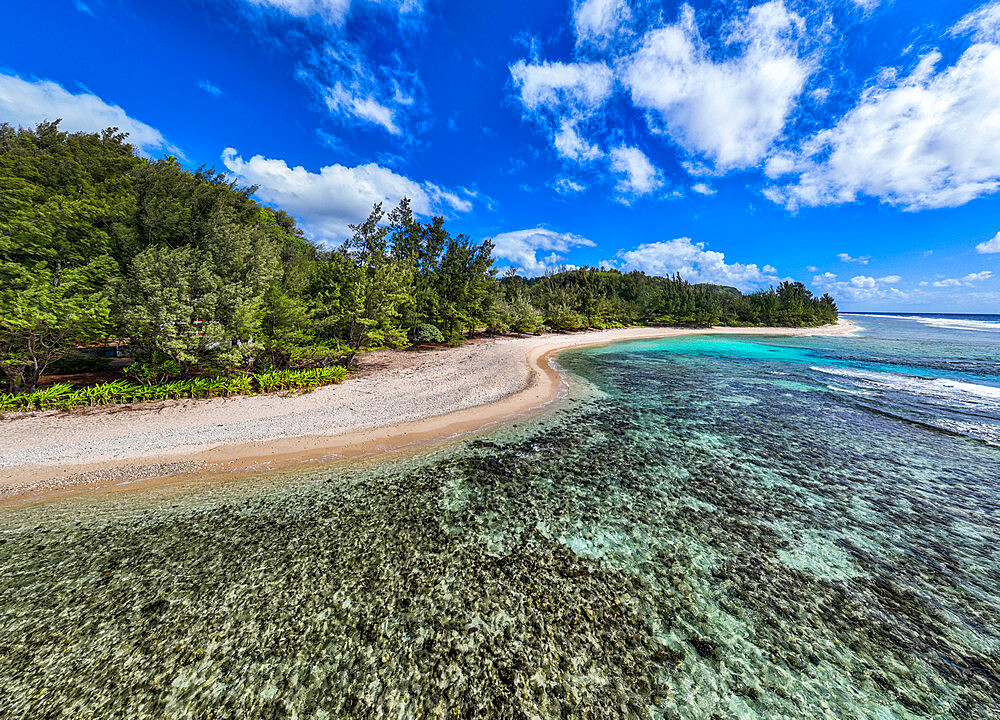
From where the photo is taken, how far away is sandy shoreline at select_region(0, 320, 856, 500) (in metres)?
7.73

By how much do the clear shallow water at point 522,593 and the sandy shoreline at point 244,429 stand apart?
1369 millimetres

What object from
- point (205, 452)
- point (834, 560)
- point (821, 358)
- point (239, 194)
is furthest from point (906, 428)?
point (239, 194)

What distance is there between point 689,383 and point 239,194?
→ 34.8m

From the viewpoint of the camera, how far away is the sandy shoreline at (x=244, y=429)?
7730 millimetres

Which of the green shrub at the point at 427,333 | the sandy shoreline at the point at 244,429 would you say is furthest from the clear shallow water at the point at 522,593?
the green shrub at the point at 427,333

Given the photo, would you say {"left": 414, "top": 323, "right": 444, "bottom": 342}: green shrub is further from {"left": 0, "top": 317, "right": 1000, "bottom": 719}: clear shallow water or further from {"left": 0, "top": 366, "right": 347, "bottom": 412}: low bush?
{"left": 0, "top": 317, "right": 1000, "bottom": 719}: clear shallow water

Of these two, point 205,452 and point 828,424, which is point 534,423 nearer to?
point 205,452

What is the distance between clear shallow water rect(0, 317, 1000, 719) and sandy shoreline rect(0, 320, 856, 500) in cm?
137

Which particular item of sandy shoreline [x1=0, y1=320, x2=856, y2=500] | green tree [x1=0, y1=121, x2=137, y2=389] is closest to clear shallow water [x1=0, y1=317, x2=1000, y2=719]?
Answer: sandy shoreline [x1=0, y1=320, x2=856, y2=500]

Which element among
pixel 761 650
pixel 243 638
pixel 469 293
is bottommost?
pixel 761 650

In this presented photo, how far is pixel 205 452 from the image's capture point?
8.70m

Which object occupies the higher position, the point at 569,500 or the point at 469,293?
the point at 469,293

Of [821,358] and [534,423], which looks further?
[821,358]

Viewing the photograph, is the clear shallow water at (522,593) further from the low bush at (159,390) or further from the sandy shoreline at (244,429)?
the low bush at (159,390)
